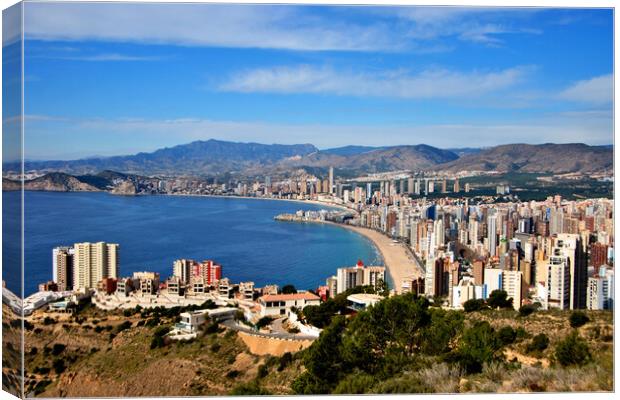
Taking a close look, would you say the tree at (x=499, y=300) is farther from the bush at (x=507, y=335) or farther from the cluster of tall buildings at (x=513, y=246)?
the bush at (x=507, y=335)

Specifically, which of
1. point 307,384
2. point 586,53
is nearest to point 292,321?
point 307,384

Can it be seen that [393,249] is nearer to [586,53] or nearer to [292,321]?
[292,321]

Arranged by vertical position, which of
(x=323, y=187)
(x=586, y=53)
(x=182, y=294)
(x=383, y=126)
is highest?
(x=586, y=53)

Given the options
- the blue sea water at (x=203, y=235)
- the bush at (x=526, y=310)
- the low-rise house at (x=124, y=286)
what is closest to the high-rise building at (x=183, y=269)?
the blue sea water at (x=203, y=235)

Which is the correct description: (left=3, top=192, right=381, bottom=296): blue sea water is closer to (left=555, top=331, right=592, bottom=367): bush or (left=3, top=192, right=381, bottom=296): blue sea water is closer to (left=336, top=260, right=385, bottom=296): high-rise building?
(left=336, top=260, right=385, bottom=296): high-rise building

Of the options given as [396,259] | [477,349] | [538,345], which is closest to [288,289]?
[396,259]
